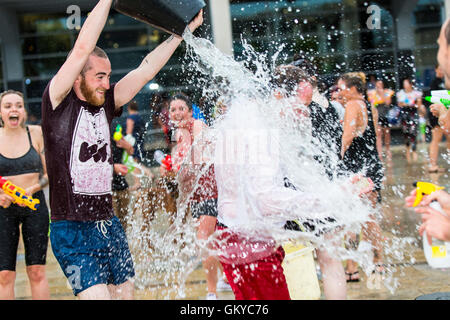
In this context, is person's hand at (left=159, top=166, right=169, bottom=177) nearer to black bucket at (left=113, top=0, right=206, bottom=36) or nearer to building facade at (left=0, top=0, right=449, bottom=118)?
black bucket at (left=113, top=0, right=206, bottom=36)

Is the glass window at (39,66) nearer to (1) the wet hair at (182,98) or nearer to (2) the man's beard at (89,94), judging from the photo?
(1) the wet hair at (182,98)

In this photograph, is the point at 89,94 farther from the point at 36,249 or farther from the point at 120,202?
the point at 120,202

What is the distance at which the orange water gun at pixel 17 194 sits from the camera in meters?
3.80

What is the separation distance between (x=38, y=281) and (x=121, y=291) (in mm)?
1254

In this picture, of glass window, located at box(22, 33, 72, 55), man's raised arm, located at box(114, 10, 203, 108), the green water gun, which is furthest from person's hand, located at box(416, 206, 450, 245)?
glass window, located at box(22, 33, 72, 55)

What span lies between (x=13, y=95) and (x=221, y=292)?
94.5 inches

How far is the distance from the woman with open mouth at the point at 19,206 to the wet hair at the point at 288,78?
78.0 inches

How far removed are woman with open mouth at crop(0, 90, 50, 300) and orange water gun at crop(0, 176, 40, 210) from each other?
0.22 feet

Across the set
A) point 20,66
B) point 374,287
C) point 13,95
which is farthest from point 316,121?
point 20,66

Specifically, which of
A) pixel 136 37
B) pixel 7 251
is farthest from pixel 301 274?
pixel 136 37

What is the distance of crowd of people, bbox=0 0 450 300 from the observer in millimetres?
2639

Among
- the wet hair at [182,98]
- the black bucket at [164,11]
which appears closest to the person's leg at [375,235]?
the wet hair at [182,98]

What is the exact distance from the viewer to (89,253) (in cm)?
290

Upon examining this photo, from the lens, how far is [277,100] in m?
3.30
